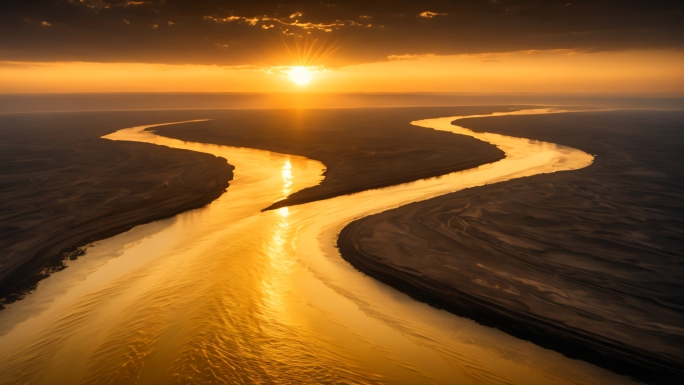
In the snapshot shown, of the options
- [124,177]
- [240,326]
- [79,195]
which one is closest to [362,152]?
[124,177]

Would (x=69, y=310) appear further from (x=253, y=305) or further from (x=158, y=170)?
(x=158, y=170)

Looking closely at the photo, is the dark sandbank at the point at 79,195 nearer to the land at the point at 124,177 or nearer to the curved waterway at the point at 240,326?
the land at the point at 124,177

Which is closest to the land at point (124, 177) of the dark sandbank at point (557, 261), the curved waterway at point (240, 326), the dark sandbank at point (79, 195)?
the dark sandbank at point (79, 195)

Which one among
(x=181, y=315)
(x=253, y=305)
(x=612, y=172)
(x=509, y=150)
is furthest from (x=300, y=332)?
(x=509, y=150)

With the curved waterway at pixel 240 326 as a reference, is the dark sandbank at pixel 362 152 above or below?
above

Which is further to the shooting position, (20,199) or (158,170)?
(158,170)

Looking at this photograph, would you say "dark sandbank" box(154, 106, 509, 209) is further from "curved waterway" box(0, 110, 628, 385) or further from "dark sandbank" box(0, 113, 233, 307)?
"curved waterway" box(0, 110, 628, 385)
